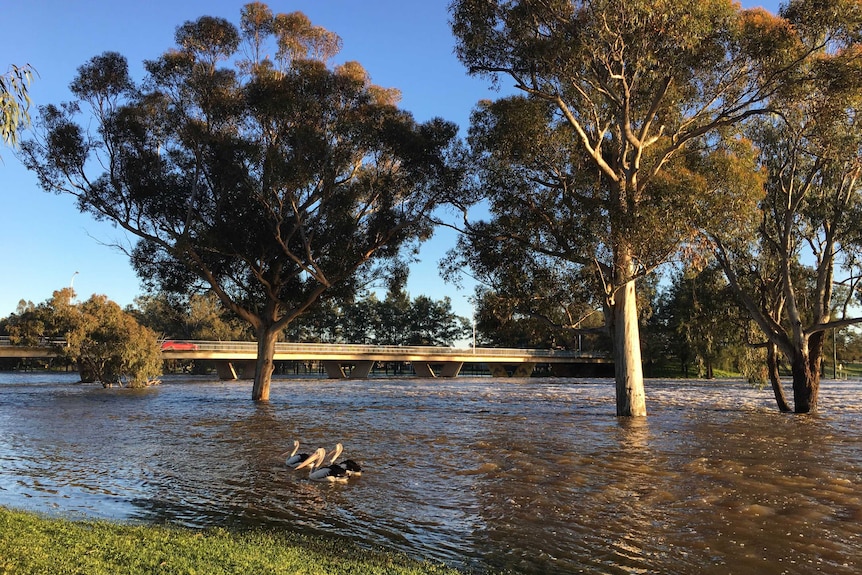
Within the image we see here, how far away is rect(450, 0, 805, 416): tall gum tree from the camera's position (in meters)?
19.2

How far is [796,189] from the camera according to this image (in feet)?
85.4

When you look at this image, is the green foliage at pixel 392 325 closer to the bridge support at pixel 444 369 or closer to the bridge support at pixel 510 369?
the bridge support at pixel 510 369

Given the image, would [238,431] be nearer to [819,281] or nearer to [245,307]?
[245,307]

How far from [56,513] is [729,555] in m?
8.11

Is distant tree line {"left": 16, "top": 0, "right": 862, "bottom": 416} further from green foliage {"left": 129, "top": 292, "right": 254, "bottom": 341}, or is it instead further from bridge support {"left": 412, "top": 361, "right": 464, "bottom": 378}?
green foliage {"left": 129, "top": 292, "right": 254, "bottom": 341}

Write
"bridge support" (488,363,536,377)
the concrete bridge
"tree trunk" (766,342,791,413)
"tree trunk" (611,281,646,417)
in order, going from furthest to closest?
"bridge support" (488,363,536,377), the concrete bridge, "tree trunk" (766,342,791,413), "tree trunk" (611,281,646,417)

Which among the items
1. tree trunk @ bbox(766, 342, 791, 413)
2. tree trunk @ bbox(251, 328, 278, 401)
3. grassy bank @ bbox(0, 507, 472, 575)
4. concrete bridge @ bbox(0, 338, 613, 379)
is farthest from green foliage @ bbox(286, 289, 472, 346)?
grassy bank @ bbox(0, 507, 472, 575)

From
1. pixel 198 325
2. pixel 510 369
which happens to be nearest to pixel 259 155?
pixel 198 325

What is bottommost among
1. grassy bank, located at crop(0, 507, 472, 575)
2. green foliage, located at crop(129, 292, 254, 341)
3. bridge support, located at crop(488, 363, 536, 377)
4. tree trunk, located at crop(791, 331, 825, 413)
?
bridge support, located at crop(488, 363, 536, 377)

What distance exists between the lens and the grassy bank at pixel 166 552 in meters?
5.16

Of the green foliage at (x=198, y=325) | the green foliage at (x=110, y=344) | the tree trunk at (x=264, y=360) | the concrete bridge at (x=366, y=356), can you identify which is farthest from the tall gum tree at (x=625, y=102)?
the green foliage at (x=198, y=325)

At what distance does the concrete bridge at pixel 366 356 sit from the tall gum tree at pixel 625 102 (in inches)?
1904

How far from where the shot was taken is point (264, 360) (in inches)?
1252

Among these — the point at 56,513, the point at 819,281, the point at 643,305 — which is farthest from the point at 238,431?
the point at 819,281
